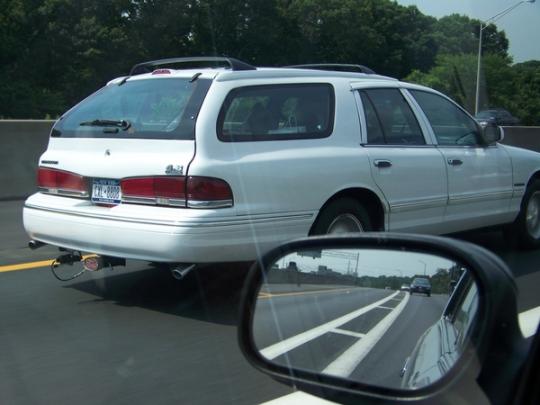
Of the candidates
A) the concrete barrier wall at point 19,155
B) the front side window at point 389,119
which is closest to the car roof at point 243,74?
the front side window at point 389,119

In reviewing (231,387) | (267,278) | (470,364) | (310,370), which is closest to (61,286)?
(231,387)

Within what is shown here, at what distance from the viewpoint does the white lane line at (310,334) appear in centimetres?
233

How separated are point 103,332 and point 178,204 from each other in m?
0.99

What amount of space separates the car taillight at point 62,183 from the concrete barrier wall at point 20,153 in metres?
5.85

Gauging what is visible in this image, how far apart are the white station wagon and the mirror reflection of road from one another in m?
2.11

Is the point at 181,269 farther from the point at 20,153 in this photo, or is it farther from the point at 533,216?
the point at 20,153

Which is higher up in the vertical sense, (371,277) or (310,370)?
(371,277)

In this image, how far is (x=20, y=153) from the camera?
37.7 feet

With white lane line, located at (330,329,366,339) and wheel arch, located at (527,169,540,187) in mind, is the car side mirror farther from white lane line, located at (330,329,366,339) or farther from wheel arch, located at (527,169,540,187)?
white lane line, located at (330,329,366,339)

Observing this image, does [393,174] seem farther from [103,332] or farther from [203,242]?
[103,332]

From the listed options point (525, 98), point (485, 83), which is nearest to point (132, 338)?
point (485, 83)

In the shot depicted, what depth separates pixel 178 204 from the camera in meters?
4.82

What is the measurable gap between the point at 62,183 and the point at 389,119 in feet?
9.16

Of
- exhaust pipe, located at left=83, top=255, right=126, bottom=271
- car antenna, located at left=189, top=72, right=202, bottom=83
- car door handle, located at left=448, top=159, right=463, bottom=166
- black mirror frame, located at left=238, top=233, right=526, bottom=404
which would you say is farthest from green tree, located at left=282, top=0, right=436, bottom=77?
black mirror frame, located at left=238, top=233, right=526, bottom=404
